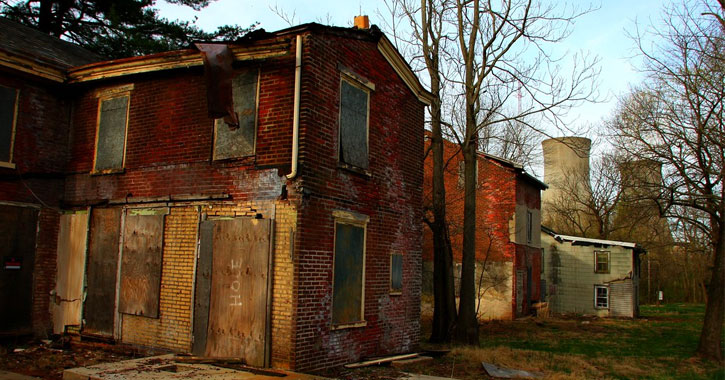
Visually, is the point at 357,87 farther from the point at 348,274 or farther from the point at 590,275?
the point at 590,275

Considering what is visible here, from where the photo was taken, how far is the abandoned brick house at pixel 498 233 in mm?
24625

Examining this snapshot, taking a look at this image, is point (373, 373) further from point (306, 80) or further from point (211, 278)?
point (306, 80)

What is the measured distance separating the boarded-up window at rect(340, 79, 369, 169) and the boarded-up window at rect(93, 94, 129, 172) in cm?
479

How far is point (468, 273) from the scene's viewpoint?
16.5 meters

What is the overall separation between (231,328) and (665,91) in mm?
14251

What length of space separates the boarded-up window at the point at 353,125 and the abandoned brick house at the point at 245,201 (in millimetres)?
40

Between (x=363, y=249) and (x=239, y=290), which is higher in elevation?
(x=363, y=249)

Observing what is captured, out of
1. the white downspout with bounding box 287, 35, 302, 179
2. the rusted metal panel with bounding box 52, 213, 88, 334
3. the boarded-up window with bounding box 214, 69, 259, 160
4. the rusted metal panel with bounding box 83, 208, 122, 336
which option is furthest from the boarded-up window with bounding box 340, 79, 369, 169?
the rusted metal panel with bounding box 52, 213, 88, 334

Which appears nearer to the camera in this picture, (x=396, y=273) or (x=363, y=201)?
(x=363, y=201)

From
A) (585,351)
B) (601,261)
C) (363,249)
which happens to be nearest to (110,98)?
(363,249)

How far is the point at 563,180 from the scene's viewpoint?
4144cm

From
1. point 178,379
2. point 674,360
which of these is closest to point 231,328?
point 178,379

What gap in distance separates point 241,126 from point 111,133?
12.0 ft

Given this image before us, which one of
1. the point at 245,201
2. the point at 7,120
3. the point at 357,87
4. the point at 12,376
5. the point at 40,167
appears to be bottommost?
the point at 12,376
